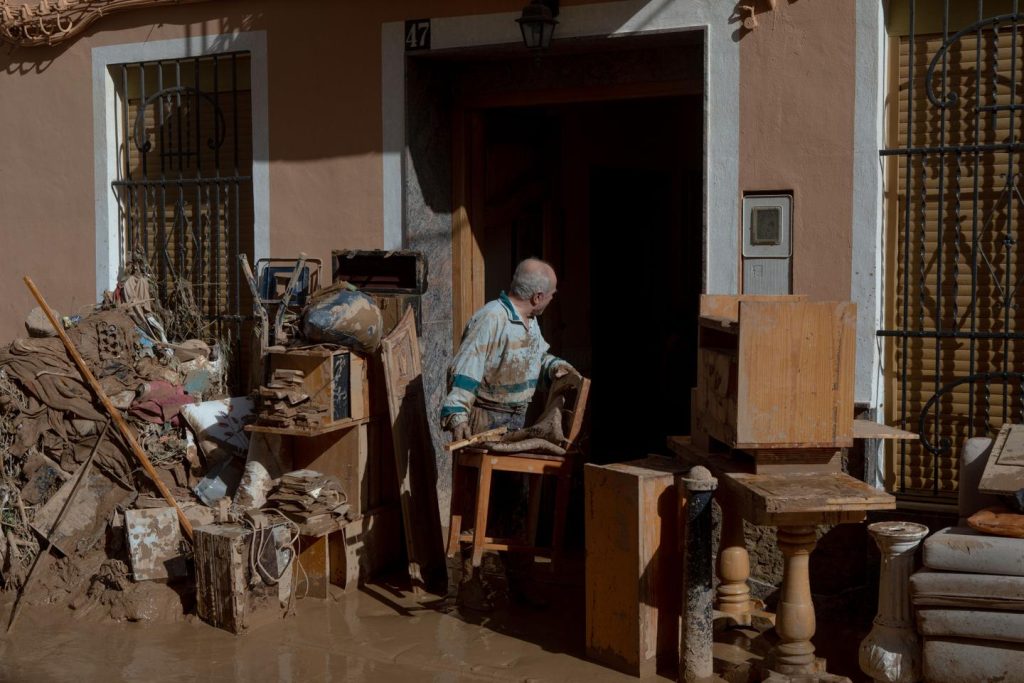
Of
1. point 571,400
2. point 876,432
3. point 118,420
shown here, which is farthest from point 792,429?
point 118,420

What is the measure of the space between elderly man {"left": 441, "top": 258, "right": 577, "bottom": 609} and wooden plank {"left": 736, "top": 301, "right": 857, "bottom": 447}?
→ 66.2 inches

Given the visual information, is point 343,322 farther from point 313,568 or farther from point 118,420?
point 118,420

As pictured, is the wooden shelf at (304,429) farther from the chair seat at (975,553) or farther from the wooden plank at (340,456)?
the chair seat at (975,553)

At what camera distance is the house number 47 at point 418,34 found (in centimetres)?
755

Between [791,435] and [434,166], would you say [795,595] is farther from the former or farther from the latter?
[434,166]

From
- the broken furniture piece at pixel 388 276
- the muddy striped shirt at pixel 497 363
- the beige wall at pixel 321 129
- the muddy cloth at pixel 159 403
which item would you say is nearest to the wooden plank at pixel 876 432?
the beige wall at pixel 321 129

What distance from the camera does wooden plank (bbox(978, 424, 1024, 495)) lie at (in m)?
5.17

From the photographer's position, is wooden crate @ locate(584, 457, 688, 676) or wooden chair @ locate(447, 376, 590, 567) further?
wooden chair @ locate(447, 376, 590, 567)

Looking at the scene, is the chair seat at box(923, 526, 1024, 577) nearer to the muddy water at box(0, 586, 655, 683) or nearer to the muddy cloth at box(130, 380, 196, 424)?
the muddy water at box(0, 586, 655, 683)

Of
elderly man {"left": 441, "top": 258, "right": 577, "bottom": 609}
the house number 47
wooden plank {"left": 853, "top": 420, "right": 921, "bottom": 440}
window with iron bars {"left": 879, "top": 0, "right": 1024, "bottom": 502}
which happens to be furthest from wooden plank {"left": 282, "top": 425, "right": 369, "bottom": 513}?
window with iron bars {"left": 879, "top": 0, "right": 1024, "bottom": 502}

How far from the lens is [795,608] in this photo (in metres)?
5.30

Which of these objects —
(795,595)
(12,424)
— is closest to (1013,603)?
(795,595)

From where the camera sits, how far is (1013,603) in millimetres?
4930

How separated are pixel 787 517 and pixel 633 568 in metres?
0.94
